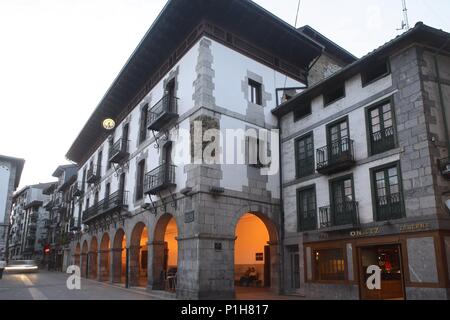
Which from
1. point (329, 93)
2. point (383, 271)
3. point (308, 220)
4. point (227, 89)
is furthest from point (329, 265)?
point (227, 89)

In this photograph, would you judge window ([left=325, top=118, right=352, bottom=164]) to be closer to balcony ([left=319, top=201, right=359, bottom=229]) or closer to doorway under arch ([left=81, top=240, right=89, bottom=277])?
balcony ([left=319, top=201, right=359, bottom=229])

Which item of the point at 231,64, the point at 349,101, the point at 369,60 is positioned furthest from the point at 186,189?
the point at 369,60

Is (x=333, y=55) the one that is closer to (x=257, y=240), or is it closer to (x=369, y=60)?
(x=369, y=60)

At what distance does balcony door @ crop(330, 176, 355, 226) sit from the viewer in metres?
15.1

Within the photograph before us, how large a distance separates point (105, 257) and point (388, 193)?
64.1 ft

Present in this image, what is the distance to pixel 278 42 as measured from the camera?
19781mm

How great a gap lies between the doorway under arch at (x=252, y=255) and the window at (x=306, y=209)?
10.7 feet

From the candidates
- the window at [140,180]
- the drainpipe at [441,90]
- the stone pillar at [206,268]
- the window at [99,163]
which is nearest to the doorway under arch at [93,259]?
the window at [99,163]

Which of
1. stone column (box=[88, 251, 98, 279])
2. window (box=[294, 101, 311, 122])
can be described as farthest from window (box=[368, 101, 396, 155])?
stone column (box=[88, 251, 98, 279])

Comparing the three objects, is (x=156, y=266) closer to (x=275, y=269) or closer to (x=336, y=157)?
(x=275, y=269)

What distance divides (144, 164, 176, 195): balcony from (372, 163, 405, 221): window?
7823mm

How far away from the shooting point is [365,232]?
1436 centimetres

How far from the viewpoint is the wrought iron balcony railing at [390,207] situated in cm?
1341
